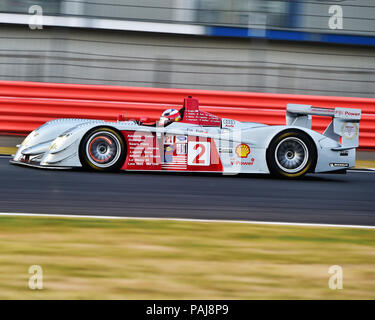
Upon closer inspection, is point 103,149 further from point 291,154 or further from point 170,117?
point 291,154

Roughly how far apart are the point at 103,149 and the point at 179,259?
384 cm

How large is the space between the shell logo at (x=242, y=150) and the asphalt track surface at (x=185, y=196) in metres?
0.32

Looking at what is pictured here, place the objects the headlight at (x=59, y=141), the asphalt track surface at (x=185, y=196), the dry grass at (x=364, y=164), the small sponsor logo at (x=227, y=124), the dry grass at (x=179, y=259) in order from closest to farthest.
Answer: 1. the dry grass at (x=179, y=259)
2. the asphalt track surface at (x=185, y=196)
3. the headlight at (x=59, y=141)
4. the small sponsor logo at (x=227, y=124)
5. the dry grass at (x=364, y=164)

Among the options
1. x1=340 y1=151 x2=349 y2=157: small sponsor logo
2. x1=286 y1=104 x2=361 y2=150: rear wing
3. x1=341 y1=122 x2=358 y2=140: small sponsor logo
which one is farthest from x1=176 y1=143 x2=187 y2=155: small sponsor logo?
x1=341 y1=122 x2=358 y2=140: small sponsor logo

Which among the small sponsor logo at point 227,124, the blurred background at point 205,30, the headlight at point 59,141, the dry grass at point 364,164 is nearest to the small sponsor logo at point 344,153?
the small sponsor logo at point 227,124

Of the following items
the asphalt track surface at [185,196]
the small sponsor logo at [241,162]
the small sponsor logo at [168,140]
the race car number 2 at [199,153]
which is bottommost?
the asphalt track surface at [185,196]

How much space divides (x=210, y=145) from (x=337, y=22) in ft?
26.2

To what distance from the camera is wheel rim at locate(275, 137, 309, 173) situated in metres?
7.98

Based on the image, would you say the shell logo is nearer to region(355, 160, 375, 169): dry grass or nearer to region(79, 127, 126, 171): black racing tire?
region(79, 127, 126, 171): black racing tire

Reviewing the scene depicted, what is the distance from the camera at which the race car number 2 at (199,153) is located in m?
7.62

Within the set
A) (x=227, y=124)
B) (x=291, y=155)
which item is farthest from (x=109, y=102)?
(x=291, y=155)

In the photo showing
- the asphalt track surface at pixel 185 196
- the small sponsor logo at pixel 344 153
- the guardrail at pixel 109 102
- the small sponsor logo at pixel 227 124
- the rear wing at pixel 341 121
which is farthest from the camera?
the guardrail at pixel 109 102

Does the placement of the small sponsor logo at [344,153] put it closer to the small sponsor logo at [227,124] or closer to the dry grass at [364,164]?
the small sponsor logo at [227,124]

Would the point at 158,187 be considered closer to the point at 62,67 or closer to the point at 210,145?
the point at 210,145
